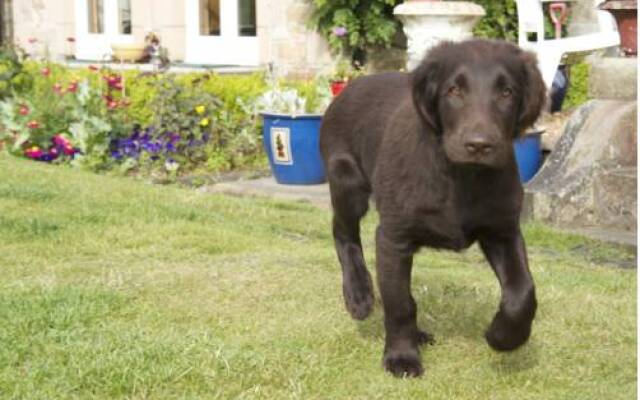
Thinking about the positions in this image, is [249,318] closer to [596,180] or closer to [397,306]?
[397,306]

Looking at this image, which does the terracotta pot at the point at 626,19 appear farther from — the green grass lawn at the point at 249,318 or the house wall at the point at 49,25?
the house wall at the point at 49,25

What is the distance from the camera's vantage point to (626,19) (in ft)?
24.1

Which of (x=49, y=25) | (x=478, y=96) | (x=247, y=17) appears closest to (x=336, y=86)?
(x=247, y=17)

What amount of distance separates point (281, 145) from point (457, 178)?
5.06 metres

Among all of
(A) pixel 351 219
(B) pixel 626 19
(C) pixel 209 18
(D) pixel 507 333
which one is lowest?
(D) pixel 507 333

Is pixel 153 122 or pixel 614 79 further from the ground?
pixel 614 79

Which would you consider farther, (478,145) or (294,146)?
(294,146)

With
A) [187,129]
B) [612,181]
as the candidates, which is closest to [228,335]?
[612,181]

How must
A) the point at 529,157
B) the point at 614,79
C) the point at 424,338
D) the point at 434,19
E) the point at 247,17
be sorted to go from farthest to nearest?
the point at 247,17
the point at 434,19
the point at 529,157
the point at 614,79
the point at 424,338

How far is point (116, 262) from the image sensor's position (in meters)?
5.29

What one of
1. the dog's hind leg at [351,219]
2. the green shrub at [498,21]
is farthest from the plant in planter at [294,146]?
the dog's hind leg at [351,219]

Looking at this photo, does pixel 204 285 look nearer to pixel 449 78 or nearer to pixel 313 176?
pixel 449 78

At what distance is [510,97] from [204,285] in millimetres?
1886

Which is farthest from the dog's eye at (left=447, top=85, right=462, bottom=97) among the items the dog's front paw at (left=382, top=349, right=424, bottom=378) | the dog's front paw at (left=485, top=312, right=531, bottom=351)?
the dog's front paw at (left=382, top=349, right=424, bottom=378)
